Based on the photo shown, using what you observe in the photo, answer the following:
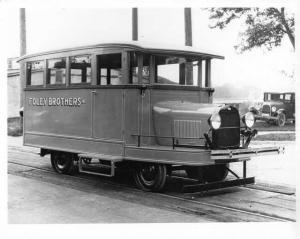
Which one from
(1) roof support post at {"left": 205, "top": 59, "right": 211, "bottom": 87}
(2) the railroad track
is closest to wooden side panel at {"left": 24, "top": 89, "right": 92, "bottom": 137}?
(2) the railroad track

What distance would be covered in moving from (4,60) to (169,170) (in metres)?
3.12

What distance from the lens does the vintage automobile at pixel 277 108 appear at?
21489mm

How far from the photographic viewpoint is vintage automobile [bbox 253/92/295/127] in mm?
21489

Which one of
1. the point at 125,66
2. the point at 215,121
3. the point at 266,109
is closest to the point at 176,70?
the point at 125,66

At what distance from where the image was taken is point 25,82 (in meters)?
9.98

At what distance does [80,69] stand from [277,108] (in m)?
15.9

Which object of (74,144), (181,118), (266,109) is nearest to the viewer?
(181,118)

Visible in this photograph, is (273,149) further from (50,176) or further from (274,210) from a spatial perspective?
(50,176)

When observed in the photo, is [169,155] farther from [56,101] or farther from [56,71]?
[56,71]

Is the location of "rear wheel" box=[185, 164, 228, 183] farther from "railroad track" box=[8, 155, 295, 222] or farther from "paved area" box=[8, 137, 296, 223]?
"railroad track" box=[8, 155, 295, 222]

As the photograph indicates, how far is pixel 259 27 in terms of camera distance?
13.2 m

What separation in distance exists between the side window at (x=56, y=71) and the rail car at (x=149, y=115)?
0.11ft

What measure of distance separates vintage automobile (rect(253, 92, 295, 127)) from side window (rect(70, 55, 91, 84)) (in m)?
13.7
